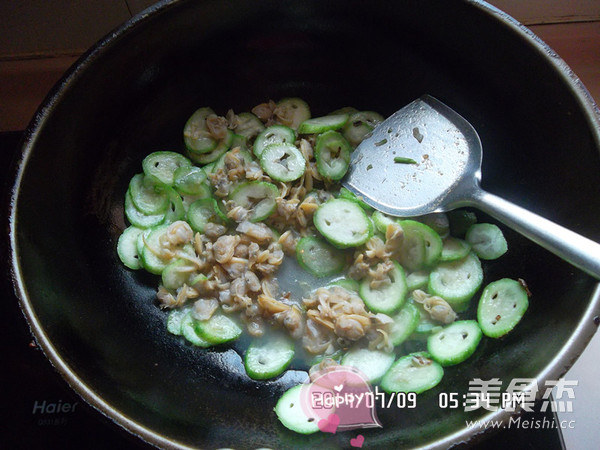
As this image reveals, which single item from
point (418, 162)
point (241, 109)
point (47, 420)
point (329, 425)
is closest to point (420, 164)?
point (418, 162)

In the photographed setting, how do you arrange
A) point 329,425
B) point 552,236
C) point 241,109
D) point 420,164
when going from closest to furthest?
point 552,236 → point 329,425 → point 420,164 → point 241,109

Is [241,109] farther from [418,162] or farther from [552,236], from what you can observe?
[552,236]

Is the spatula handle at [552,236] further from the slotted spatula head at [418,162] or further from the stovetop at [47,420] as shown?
the stovetop at [47,420]

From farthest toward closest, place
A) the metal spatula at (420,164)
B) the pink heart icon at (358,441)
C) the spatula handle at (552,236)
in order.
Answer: the metal spatula at (420,164), the pink heart icon at (358,441), the spatula handle at (552,236)

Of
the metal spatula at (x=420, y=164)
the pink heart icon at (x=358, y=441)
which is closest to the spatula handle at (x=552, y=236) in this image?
the metal spatula at (x=420, y=164)

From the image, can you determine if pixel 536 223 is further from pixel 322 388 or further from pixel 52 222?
pixel 52 222

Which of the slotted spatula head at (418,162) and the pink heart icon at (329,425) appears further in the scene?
the slotted spatula head at (418,162)

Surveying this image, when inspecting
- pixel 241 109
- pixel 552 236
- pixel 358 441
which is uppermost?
pixel 241 109
